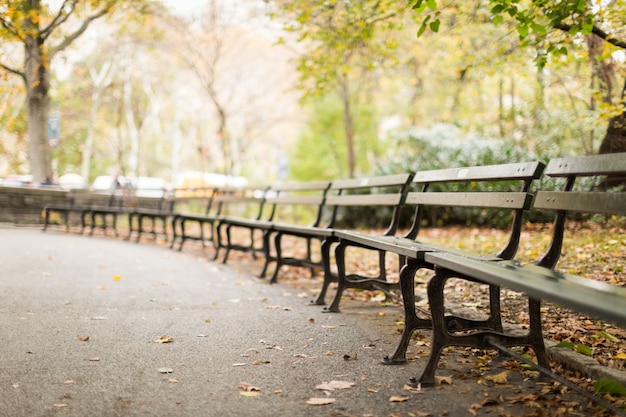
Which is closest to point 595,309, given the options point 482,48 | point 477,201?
point 477,201

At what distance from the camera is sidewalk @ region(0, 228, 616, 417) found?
2.85m

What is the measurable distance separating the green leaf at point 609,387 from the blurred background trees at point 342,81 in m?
3.03

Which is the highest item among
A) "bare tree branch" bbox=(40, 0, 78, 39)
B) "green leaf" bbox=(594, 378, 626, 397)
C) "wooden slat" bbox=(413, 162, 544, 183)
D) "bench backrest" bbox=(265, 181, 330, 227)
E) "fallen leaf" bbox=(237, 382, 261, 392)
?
"bare tree branch" bbox=(40, 0, 78, 39)

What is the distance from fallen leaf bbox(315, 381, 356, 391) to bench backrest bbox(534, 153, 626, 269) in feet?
4.09

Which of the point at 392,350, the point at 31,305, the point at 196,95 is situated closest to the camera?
the point at 392,350

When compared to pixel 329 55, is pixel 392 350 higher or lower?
lower

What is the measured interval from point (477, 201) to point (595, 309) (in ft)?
7.13

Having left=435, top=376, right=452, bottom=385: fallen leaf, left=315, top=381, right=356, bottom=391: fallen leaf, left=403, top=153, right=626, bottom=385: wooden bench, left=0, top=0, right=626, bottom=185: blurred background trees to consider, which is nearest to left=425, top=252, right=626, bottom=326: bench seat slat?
left=403, top=153, right=626, bottom=385: wooden bench

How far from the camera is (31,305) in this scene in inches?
207

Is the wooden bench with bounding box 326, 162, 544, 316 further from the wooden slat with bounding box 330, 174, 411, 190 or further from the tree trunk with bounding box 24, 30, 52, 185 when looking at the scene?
the tree trunk with bounding box 24, 30, 52, 185

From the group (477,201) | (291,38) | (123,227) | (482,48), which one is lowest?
(123,227)

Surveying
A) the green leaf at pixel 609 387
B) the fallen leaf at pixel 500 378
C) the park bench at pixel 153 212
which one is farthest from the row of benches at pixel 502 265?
the park bench at pixel 153 212

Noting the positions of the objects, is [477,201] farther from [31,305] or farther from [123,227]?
[123,227]

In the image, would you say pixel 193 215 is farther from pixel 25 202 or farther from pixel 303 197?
pixel 25 202
